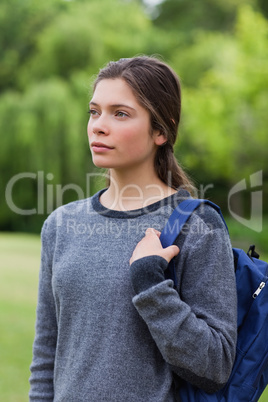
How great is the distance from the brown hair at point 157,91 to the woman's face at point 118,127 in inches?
0.9

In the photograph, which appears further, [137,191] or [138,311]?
[137,191]

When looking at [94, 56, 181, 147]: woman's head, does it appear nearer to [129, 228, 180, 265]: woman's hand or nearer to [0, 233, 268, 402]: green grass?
[129, 228, 180, 265]: woman's hand

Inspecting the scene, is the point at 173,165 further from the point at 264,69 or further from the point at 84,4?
the point at 84,4

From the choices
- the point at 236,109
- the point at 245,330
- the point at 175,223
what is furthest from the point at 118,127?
the point at 236,109

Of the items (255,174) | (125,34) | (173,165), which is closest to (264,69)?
(255,174)

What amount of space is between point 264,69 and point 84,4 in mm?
10857

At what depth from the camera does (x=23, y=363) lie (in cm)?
454

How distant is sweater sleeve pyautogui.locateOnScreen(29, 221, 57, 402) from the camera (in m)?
1.54

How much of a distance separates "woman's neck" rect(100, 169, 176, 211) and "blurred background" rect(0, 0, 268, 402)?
4.89 metres

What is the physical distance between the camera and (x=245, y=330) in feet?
4.50

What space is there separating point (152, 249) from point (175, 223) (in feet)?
0.35

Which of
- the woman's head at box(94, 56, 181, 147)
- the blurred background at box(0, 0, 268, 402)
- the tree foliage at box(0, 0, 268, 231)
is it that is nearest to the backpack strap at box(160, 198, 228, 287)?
the woman's head at box(94, 56, 181, 147)

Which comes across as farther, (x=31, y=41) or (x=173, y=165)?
(x=31, y=41)

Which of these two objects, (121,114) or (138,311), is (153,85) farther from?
(138,311)
